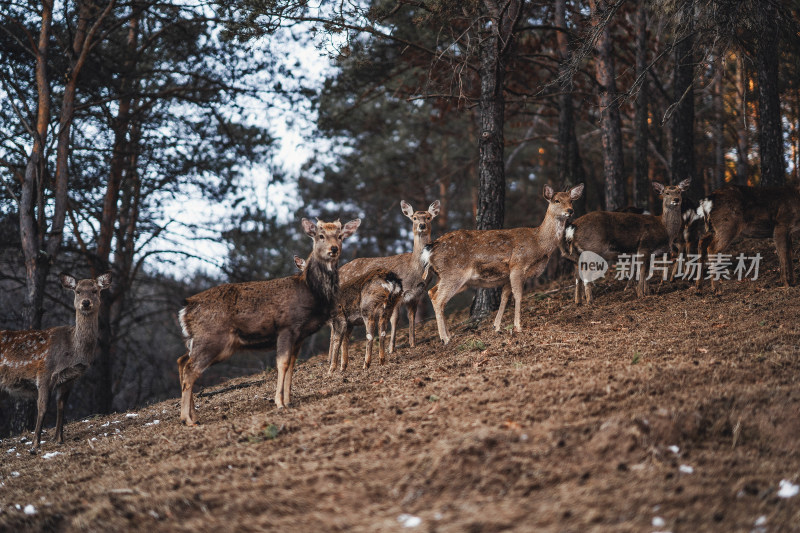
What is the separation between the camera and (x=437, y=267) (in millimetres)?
10422

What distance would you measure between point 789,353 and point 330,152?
76.8 feet

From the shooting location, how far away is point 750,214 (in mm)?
10977

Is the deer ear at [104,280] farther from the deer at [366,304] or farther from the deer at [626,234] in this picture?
the deer at [626,234]

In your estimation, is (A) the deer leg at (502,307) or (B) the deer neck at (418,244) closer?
(A) the deer leg at (502,307)

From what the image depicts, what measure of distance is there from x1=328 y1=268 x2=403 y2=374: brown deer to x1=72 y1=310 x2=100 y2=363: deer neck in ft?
10.9

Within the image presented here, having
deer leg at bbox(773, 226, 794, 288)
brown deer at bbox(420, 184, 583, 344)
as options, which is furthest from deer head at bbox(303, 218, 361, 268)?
deer leg at bbox(773, 226, 794, 288)

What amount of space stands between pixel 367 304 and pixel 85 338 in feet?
12.9

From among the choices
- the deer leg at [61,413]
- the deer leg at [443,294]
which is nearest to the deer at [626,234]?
the deer leg at [443,294]

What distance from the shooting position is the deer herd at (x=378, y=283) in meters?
7.74

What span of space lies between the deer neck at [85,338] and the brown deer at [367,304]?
10.9ft

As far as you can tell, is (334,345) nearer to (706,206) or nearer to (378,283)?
(378,283)

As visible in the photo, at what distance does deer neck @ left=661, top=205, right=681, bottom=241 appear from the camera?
12.0 meters

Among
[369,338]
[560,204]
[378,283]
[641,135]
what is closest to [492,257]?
[560,204]

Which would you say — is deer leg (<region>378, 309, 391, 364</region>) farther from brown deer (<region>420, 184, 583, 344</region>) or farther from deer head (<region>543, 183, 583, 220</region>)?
deer head (<region>543, 183, 583, 220</region>)
